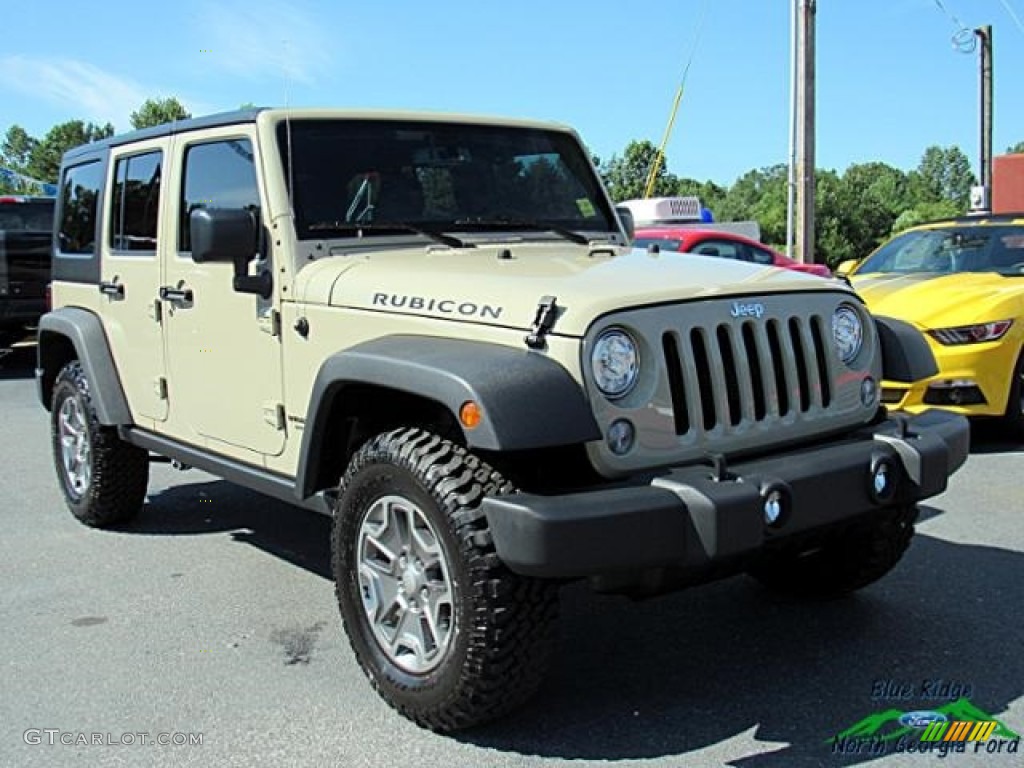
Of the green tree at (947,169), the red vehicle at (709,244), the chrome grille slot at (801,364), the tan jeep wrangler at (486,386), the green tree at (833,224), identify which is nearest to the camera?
the tan jeep wrangler at (486,386)

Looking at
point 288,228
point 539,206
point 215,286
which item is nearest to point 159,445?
point 215,286

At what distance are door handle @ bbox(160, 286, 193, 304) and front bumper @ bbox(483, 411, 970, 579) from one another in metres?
2.23

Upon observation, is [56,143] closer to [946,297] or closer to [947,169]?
[946,297]

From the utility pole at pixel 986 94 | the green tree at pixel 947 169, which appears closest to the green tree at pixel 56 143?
the utility pole at pixel 986 94

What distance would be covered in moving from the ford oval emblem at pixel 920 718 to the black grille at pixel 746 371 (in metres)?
1.00

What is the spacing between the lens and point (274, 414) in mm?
4148

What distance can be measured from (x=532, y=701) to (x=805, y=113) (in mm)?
11785

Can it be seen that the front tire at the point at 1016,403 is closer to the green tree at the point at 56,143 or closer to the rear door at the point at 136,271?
the rear door at the point at 136,271

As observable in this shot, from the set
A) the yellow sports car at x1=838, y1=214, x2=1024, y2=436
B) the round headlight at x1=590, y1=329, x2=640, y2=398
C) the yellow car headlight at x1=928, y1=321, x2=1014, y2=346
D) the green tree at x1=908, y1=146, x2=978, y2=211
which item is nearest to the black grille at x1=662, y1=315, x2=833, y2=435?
the round headlight at x1=590, y1=329, x2=640, y2=398

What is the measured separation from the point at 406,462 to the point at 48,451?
587 cm

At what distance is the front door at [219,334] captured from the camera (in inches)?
165

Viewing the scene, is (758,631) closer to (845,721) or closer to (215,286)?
(845,721)

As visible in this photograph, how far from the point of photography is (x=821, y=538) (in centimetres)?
355

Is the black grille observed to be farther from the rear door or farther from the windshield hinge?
the rear door
